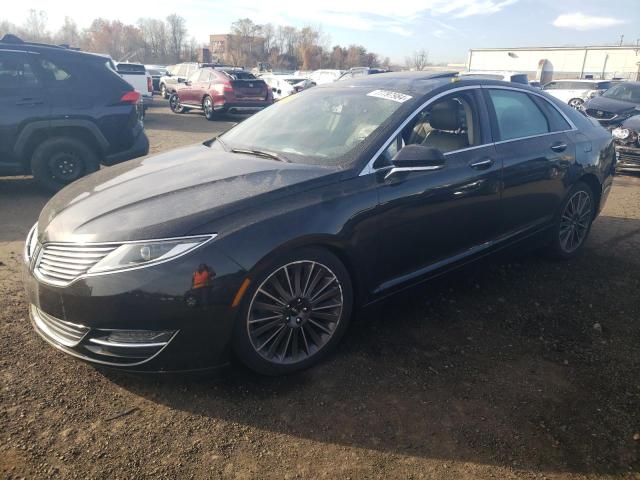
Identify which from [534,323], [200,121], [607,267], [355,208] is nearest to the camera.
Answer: [355,208]

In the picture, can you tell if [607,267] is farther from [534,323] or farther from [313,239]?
[313,239]

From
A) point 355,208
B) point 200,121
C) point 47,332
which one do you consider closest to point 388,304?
point 355,208

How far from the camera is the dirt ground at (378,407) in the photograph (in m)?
2.21

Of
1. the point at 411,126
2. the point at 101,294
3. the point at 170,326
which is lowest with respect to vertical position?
the point at 170,326

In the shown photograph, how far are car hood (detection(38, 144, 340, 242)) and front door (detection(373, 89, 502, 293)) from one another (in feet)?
1.69

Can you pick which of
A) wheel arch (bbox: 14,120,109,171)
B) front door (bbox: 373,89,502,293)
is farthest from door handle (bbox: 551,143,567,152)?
wheel arch (bbox: 14,120,109,171)

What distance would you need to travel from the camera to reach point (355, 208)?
112 inches

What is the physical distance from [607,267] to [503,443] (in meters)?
2.99

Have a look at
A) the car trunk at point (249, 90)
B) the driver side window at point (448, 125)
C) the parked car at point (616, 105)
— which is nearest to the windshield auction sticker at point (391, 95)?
the driver side window at point (448, 125)

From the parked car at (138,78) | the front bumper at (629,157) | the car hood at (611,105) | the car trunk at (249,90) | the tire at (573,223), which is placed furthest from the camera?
the parked car at (138,78)

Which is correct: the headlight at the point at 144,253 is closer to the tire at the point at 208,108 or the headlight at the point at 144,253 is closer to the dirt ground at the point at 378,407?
the dirt ground at the point at 378,407

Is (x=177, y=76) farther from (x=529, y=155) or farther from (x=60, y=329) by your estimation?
(x=60, y=329)

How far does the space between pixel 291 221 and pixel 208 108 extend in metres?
14.8

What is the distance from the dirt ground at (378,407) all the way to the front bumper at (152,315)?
198mm
